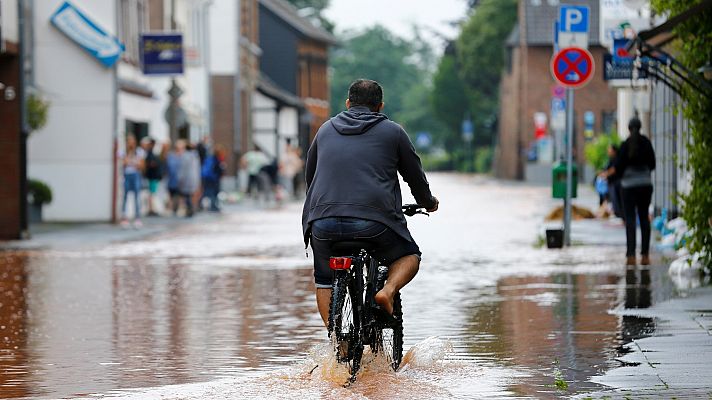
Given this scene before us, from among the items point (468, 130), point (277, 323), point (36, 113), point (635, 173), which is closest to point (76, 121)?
point (36, 113)

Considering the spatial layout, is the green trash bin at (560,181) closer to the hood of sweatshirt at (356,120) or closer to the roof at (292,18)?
the hood of sweatshirt at (356,120)

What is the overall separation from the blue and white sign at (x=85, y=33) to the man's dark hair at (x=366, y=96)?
2342 cm

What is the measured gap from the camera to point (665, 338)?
35.2 feet

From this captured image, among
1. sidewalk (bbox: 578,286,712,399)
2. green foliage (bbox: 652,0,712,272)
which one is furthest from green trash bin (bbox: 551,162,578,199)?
sidewalk (bbox: 578,286,712,399)

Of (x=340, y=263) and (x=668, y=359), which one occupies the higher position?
(x=340, y=263)

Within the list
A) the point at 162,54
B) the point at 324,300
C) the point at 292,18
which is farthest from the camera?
the point at 292,18

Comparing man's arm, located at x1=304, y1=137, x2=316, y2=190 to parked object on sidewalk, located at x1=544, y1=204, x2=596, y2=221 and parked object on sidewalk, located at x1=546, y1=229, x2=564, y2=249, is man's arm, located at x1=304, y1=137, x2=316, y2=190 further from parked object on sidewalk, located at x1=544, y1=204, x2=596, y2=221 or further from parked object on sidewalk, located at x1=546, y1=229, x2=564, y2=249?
parked object on sidewalk, located at x1=544, y1=204, x2=596, y2=221

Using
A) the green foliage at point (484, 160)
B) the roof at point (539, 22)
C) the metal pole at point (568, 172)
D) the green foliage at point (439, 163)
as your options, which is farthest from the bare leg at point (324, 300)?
the green foliage at point (439, 163)

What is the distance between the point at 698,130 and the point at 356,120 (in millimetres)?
6300

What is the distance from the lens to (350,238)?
8500 mm

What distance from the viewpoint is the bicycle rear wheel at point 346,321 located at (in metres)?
8.26

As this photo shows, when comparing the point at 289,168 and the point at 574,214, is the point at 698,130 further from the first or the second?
the point at 289,168

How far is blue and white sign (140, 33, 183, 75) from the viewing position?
36188 mm

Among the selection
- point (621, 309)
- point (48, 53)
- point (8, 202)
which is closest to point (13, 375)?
point (621, 309)
